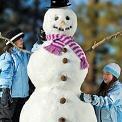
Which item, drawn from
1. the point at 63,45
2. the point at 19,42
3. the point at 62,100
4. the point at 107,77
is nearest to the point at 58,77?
the point at 62,100

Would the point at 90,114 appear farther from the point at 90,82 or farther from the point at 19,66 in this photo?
the point at 90,82

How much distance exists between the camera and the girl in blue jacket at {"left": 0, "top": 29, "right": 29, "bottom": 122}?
761cm

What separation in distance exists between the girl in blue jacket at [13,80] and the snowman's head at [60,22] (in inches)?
31.9

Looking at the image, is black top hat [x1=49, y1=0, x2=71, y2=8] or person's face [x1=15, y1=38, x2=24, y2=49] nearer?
black top hat [x1=49, y1=0, x2=71, y2=8]

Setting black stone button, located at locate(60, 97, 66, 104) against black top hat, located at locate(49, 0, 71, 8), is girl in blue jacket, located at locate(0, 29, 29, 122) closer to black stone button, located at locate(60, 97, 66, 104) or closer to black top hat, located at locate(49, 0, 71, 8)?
black top hat, located at locate(49, 0, 71, 8)

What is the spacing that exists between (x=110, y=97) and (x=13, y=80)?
1.13 meters

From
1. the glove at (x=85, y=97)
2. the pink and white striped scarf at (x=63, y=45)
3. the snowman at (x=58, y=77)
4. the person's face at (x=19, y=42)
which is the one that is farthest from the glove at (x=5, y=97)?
the glove at (x=85, y=97)

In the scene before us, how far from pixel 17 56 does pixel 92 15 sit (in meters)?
18.3

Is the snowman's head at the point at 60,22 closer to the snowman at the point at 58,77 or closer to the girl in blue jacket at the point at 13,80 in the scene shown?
the snowman at the point at 58,77

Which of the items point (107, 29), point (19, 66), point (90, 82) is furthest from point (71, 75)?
point (107, 29)

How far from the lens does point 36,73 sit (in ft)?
22.3

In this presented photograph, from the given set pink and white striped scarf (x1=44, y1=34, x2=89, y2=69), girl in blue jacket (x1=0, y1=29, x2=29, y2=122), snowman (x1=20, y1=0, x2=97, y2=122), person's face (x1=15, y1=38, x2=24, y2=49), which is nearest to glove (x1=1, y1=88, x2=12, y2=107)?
girl in blue jacket (x1=0, y1=29, x2=29, y2=122)

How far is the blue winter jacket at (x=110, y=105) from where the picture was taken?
7141mm

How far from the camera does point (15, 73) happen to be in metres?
7.70
